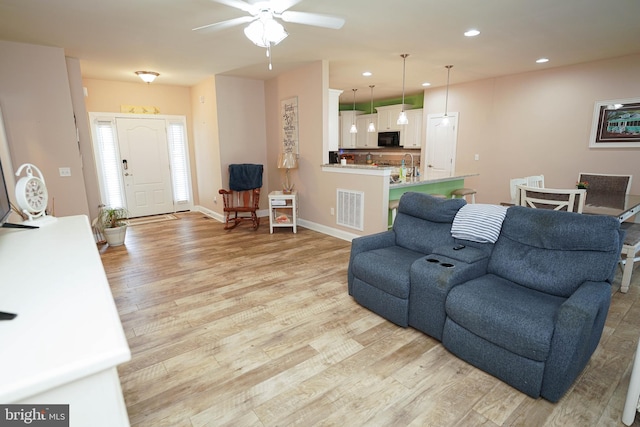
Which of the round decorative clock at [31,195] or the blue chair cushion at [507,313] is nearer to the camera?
the blue chair cushion at [507,313]

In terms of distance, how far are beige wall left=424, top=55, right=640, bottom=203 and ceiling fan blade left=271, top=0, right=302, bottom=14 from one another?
396 cm

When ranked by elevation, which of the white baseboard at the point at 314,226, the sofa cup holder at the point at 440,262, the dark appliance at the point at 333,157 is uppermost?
the dark appliance at the point at 333,157

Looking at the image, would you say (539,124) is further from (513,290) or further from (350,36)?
(513,290)

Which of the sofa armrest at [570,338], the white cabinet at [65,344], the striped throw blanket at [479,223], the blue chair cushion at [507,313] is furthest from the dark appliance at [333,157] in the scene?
the white cabinet at [65,344]

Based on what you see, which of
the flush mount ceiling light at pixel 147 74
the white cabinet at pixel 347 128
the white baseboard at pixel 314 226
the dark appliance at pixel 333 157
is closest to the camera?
the white baseboard at pixel 314 226

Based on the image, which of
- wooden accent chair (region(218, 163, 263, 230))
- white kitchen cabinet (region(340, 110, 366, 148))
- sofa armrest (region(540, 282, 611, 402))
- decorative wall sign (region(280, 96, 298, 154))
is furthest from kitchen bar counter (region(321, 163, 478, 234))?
white kitchen cabinet (region(340, 110, 366, 148))

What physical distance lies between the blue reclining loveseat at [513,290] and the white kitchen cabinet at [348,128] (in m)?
6.44

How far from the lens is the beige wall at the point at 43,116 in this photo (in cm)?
377

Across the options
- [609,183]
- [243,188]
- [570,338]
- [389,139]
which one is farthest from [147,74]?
[609,183]

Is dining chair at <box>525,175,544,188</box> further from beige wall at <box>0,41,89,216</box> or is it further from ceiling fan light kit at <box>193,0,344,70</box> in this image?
beige wall at <box>0,41,89,216</box>

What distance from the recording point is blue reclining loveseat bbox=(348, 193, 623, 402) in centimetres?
172

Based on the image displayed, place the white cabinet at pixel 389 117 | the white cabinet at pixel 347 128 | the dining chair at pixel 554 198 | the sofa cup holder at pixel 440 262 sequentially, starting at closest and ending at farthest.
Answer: the sofa cup holder at pixel 440 262, the dining chair at pixel 554 198, the white cabinet at pixel 389 117, the white cabinet at pixel 347 128

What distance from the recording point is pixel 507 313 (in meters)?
1.85

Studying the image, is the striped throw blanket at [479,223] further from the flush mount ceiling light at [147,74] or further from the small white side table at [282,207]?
the flush mount ceiling light at [147,74]
